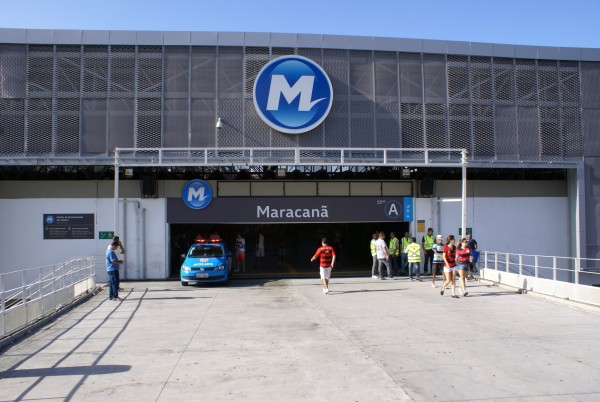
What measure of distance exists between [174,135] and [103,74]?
3738mm

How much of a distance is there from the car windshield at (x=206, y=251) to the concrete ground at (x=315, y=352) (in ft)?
16.5

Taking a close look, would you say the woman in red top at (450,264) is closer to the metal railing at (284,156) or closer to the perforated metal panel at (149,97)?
the metal railing at (284,156)

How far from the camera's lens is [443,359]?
7.74 meters

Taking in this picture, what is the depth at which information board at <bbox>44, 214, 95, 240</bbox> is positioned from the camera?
21.0 meters

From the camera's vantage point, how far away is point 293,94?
2152 centimetres

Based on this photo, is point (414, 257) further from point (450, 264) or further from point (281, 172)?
point (281, 172)

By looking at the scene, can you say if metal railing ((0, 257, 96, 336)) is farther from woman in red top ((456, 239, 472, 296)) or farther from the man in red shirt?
woman in red top ((456, 239, 472, 296))

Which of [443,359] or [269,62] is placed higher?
[269,62]

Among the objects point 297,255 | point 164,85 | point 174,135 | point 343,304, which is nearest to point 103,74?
point 164,85

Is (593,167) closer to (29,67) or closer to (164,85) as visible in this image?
(164,85)

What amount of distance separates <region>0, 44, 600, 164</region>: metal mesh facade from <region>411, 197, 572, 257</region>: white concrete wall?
2.05 metres

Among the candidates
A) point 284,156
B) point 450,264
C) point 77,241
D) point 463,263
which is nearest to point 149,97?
point 284,156

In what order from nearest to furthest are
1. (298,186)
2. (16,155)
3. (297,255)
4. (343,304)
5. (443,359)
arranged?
(443,359)
(343,304)
(16,155)
(298,186)
(297,255)

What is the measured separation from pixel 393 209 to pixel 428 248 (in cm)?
249
